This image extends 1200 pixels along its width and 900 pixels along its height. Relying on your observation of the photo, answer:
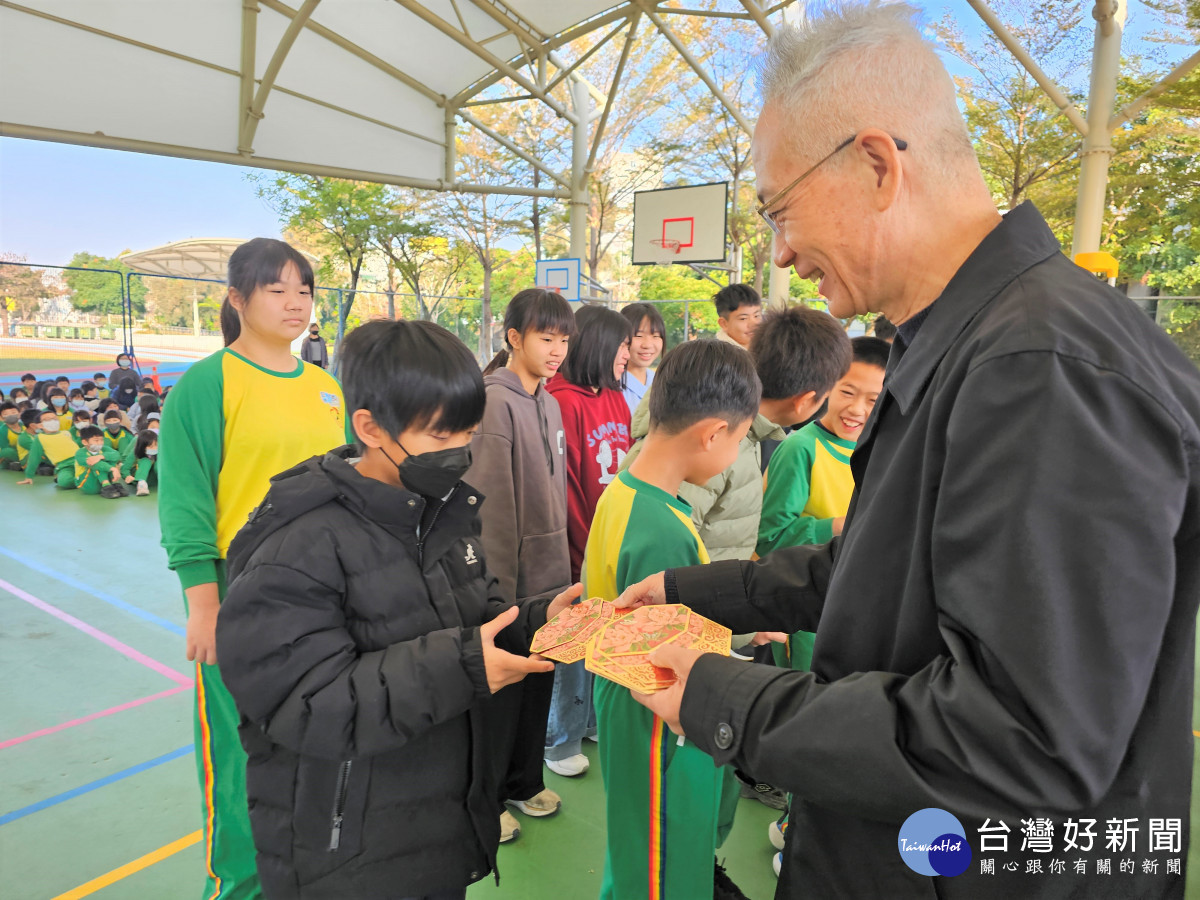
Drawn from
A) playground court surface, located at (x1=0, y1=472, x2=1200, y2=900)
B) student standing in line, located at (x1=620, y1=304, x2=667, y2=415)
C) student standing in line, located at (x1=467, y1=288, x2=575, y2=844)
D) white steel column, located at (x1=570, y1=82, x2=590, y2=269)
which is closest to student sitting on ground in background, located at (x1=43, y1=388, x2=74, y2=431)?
playground court surface, located at (x1=0, y1=472, x2=1200, y2=900)

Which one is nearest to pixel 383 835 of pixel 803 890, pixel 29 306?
pixel 803 890

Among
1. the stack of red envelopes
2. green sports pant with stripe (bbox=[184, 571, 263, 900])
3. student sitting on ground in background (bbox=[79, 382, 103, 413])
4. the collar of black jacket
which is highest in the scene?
the collar of black jacket

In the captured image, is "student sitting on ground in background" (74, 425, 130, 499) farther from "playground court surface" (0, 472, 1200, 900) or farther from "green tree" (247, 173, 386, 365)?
"green tree" (247, 173, 386, 365)

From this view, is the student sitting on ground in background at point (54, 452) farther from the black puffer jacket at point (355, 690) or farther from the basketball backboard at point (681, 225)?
the basketball backboard at point (681, 225)

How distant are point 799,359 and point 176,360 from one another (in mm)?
15081

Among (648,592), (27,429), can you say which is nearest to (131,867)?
(648,592)

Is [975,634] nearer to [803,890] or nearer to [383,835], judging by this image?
[803,890]

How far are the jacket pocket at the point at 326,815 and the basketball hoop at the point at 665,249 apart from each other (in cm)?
1341

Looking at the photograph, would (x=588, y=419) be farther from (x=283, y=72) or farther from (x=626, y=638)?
(x=283, y=72)

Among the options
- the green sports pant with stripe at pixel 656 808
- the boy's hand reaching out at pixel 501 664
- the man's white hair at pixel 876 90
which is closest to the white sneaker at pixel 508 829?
the green sports pant with stripe at pixel 656 808

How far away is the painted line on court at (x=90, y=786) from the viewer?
2424 mm

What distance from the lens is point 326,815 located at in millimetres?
1287

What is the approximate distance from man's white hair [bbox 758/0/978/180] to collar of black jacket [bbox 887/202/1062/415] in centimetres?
12

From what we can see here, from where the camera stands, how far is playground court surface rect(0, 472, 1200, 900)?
218 cm
